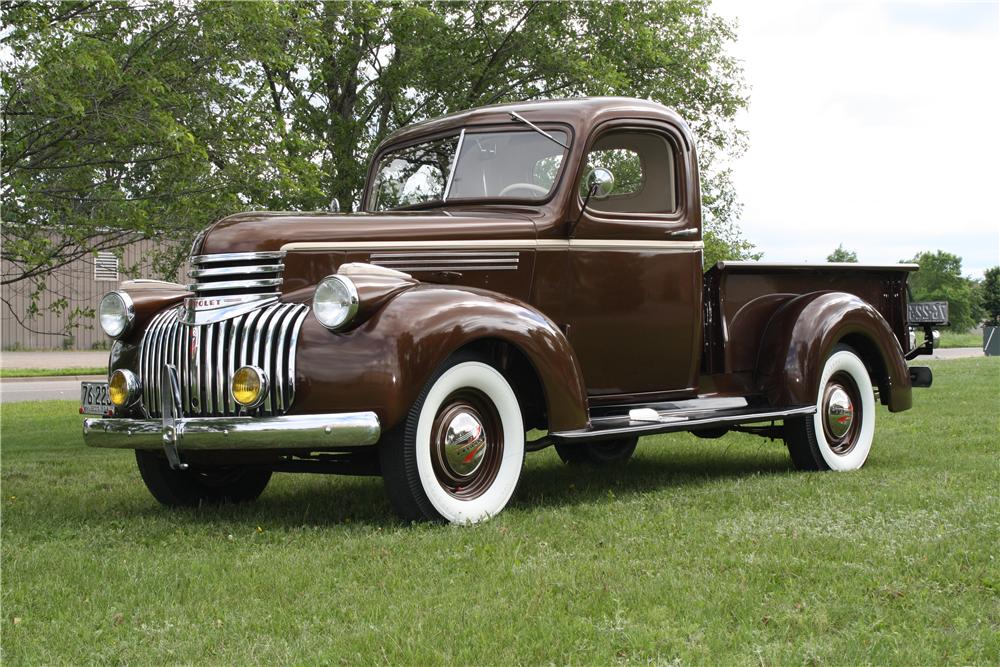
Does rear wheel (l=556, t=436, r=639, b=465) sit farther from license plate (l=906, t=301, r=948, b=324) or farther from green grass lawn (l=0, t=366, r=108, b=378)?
green grass lawn (l=0, t=366, r=108, b=378)

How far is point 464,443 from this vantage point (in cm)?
560

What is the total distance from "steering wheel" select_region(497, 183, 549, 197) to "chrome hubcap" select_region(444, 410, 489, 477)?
158 centimetres

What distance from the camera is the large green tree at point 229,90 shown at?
912 centimetres

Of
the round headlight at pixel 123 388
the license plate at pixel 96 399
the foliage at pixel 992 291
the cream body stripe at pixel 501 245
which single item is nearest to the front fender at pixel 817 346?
the cream body stripe at pixel 501 245

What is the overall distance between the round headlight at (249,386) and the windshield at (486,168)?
2.02 m

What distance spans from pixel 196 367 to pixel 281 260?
26.1 inches

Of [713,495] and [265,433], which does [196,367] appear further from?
[713,495]

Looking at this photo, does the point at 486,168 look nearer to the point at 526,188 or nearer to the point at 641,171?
the point at 526,188

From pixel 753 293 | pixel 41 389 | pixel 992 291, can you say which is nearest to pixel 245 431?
pixel 753 293

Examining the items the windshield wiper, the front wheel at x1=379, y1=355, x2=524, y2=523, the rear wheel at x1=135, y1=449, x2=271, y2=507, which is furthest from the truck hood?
the rear wheel at x1=135, y1=449, x2=271, y2=507

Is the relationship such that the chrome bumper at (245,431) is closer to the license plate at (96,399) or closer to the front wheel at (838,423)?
the license plate at (96,399)

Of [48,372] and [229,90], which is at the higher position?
[229,90]

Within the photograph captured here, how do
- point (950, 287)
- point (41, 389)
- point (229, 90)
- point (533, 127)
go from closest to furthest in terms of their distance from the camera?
point (533, 127)
point (229, 90)
point (41, 389)
point (950, 287)

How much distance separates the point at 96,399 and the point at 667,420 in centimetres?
314
